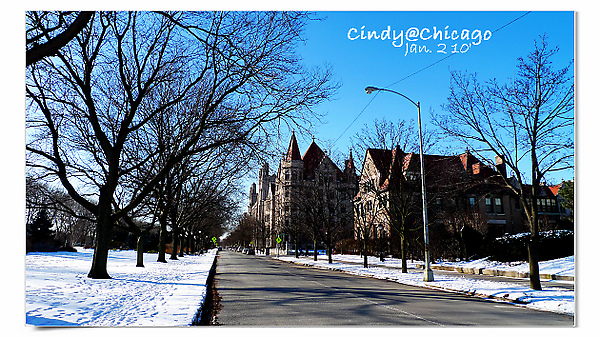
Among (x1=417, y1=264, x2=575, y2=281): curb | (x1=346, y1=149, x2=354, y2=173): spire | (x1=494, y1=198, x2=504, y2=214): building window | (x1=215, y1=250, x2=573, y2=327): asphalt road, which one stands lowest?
(x1=417, y1=264, x2=575, y2=281): curb

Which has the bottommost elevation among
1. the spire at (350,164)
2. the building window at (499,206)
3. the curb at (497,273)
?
the curb at (497,273)

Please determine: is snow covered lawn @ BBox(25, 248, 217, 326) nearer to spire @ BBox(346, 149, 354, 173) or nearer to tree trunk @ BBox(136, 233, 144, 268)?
tree trunk @ BBox(136, 233, 144, 268)

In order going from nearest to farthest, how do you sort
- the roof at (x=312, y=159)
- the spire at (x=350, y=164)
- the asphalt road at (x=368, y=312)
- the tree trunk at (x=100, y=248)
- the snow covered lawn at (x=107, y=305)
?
the snow covered lawn at (x=107, y=305) < the asphalt road at (x=368, y=312) < the tree trunk at (x=100, y=248) < the spire at (x=350, y=164) < the roof at (x=312, y=159)

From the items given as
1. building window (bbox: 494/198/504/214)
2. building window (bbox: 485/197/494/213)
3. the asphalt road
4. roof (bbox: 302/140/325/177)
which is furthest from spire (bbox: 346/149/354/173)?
building window (bbox: 494/198/504/214)

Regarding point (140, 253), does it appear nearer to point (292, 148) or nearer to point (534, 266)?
point (292, 148)

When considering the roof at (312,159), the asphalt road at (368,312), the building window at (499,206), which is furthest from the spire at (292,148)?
the building window at (499,206)

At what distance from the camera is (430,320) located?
27.8ft

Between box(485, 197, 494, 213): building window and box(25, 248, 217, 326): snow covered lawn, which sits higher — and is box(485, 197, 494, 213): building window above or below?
above

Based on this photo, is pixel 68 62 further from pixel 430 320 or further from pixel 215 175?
pixel 215 175

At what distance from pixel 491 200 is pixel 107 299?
4473 cm

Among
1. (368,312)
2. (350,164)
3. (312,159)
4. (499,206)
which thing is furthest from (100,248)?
(499,206)

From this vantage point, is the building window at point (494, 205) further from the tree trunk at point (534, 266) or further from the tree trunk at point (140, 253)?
the tree trunk at point (140, 253)
